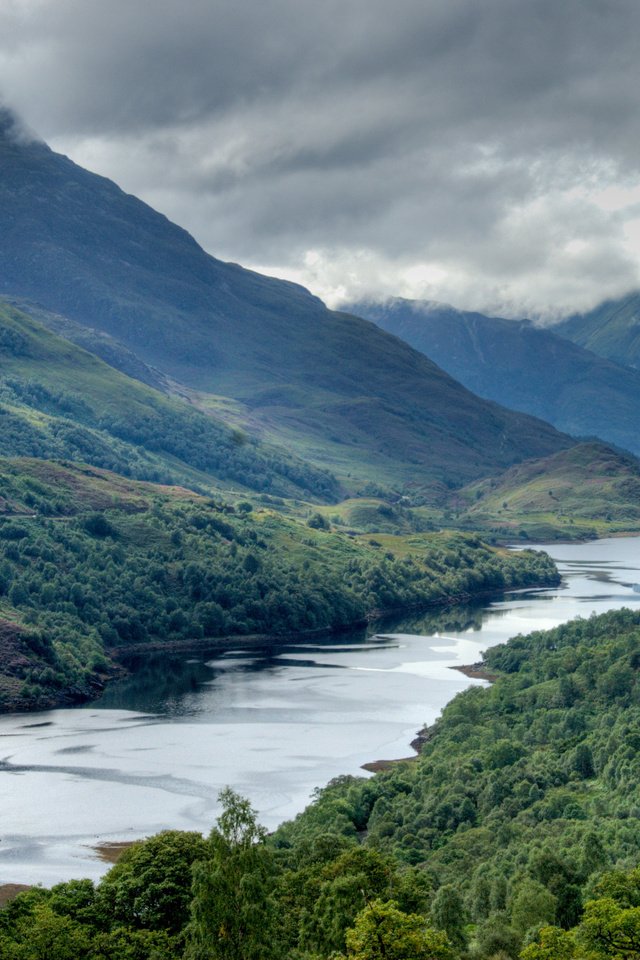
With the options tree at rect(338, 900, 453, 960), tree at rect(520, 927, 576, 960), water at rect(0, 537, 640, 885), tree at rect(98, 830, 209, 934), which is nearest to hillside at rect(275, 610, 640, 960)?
tree at rect(520, 927, 576, 960)

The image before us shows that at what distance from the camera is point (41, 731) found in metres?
157

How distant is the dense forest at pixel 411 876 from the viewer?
58312 millimetres

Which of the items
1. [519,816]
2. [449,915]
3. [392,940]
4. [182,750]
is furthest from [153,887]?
[182,750]

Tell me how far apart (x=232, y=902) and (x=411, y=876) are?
14.5 m

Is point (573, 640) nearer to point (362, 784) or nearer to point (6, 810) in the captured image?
point (362, 784)

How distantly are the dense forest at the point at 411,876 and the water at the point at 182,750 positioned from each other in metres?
13.9

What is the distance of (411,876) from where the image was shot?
69875 millimetres

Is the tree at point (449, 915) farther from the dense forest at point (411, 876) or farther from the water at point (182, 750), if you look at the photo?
the water at point (182, 750)

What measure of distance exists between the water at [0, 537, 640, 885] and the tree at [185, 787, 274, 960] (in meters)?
42.4

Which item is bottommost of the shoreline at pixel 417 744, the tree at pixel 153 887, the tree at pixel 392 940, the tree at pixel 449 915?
the shoreline at pixel 417 744

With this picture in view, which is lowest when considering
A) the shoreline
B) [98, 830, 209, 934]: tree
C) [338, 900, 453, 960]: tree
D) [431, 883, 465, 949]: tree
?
the shoreline

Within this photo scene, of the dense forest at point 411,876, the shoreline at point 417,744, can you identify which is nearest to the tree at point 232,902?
Answer: the dense forest at point 411,876

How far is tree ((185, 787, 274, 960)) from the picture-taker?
58250 millimetres

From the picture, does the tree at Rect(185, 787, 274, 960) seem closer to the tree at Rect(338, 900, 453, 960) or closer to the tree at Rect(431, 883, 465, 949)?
the tree at Rect(338, 900, 453, 960)
